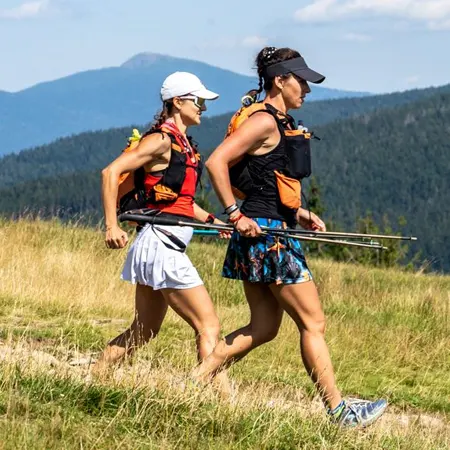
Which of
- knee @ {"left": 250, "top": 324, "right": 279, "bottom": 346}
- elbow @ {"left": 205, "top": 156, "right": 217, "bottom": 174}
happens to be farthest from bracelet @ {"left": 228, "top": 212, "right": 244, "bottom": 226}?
knee @ {"left": 250, "top": 324, "right": 279, "bottom": 346}

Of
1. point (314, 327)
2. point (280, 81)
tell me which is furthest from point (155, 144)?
point (314, 327)

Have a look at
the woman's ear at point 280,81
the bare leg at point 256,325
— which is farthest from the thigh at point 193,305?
the woman's ear at point 280,81

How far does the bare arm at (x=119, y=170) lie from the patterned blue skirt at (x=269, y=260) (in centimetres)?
59

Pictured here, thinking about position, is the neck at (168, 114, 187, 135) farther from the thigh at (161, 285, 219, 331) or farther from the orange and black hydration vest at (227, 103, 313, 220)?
the thigh at (161, 285, 219, 331)

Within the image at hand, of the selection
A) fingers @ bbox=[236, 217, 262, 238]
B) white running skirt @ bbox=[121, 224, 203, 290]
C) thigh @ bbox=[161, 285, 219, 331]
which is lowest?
thigh @ bbox=[161, 285, 219, 331]

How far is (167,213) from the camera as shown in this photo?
5.37m

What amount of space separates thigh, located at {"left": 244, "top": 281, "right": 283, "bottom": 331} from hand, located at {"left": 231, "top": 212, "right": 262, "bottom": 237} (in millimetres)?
392

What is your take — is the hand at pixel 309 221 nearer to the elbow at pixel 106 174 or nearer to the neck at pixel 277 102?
the neck at pixel 277 102

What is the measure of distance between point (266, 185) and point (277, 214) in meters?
0.16

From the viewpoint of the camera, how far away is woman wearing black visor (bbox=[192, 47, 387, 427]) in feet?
16.9

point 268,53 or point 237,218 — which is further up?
point 268,53

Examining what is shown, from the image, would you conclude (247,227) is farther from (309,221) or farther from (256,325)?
(309,221)

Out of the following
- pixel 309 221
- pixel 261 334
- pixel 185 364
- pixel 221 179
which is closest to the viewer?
pixel 221 179

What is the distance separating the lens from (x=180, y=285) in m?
5.26
